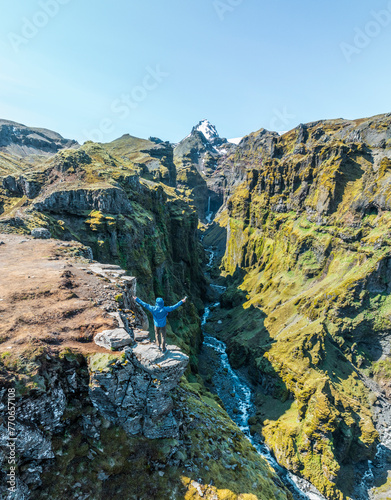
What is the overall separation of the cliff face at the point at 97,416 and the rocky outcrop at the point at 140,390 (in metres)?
0.06

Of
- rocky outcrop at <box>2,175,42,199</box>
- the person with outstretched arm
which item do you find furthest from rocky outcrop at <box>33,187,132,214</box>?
the person with outstretched arm

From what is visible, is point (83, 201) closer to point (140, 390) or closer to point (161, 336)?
point (161, 336)

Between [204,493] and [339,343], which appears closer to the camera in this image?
[204,493]

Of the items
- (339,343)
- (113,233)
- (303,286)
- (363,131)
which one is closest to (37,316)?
(113,233)

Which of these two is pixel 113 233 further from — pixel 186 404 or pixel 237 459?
pixel 237 459

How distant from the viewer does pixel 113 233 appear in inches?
2051

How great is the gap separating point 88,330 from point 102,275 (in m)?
9.37

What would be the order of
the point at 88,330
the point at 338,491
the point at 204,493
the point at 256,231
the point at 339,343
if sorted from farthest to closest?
the point at 256,231 < the point at 339,343 < the point at 338,491 < the point at 88,330 < the point at 204,493

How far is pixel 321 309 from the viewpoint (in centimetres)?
7219

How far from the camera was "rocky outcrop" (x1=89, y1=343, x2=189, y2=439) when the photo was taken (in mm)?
14117

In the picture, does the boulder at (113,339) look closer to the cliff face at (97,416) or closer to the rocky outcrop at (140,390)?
the cliff face at (97,416)

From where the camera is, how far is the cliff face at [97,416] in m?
11.9

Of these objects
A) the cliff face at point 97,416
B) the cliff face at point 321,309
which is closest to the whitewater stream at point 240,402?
the cliff face at point 321,309

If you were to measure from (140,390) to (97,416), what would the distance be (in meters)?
2.81
